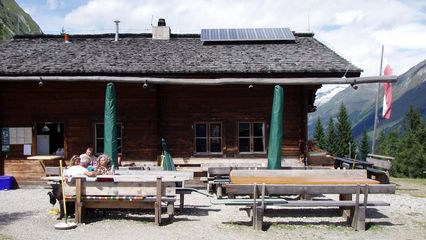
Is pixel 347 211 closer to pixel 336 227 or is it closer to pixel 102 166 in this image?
pixel 336 227

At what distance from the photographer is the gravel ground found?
29.0 feet

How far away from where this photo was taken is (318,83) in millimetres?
14625

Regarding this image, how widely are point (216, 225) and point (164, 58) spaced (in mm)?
8744

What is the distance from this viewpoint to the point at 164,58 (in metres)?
16.8

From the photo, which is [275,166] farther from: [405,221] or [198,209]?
[405,221]

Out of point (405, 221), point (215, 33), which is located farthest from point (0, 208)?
point (215, 33)

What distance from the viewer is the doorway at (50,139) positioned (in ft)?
53.1

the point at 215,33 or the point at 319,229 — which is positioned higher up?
the point at 215,33

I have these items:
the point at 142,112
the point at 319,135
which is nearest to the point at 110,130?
the point at 142,112

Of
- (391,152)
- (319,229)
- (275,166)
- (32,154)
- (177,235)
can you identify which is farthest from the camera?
→ (391,152)

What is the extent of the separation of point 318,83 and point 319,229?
6.42 meters

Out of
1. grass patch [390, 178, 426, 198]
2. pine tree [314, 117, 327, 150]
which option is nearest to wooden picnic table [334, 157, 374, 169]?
grass patch [390, 178, 426, 198]

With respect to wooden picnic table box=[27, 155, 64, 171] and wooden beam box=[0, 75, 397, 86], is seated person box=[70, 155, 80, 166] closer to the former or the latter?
wooden picnic table box=[27, 155, 64, 171]

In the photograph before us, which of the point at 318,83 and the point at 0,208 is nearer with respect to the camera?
the point at 0,208
